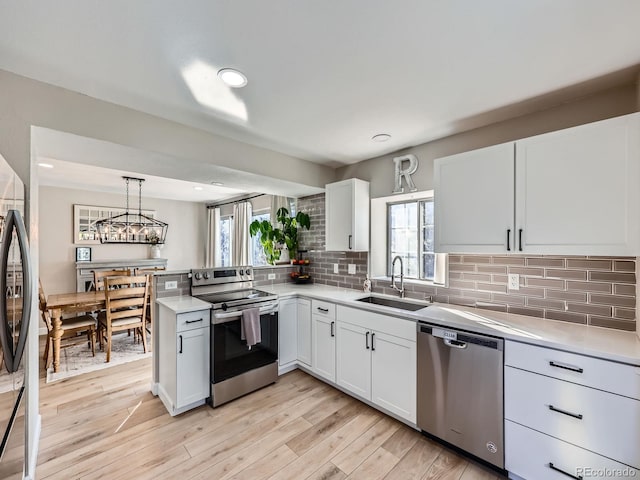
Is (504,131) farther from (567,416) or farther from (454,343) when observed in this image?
(567,416)

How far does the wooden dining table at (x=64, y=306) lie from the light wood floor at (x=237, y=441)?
1.89 feet

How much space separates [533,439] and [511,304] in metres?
0.92

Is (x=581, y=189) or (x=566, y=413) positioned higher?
(x=581, y=189)

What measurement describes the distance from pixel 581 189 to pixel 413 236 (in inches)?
59.6

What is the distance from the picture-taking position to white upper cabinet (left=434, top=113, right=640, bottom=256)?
5.26 feet

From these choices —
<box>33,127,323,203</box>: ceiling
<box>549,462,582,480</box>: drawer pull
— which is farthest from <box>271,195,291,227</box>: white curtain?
<box>549,462,582,480</box>: drawer pull

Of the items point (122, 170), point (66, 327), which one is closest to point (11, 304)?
point (122, 170)

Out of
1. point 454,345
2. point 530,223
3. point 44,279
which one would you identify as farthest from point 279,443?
point 44,279

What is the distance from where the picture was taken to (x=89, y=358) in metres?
3.53

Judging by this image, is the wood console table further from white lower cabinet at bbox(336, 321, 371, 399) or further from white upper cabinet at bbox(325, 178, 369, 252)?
white lower cabinet at bbox(336, 321, 371, 399)

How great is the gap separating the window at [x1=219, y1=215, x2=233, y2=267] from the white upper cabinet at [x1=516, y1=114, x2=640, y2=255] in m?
5.47

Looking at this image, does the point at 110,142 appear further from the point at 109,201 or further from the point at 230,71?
the point at 109,201

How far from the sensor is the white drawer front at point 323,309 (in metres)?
2.82

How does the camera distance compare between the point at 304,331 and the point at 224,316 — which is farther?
the point at 304,331
